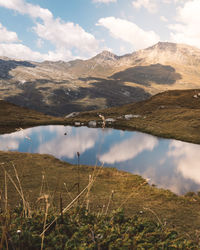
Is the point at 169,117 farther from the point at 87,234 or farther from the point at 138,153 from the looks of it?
the point at 87,234

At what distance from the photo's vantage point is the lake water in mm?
34888

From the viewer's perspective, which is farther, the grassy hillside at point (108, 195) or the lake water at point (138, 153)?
the lake water at point (138, 153)

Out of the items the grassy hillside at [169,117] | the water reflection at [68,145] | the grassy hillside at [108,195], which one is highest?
the grassy hillside at [169,117]

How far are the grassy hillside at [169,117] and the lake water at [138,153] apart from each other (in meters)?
7.59

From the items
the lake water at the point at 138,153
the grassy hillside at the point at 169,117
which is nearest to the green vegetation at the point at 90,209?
the grassy hillside at the point at 169,117

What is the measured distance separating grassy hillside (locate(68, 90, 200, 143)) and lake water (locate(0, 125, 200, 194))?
24.9 feet

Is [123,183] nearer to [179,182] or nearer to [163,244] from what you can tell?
[179,182]

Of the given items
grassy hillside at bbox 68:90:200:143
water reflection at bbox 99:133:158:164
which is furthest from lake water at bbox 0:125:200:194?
grassy hillside at bbox 68:90:200:143

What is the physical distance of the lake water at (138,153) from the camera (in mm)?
34888

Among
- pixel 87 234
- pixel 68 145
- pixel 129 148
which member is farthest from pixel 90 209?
pixel 68 145

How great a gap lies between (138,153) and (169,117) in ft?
141

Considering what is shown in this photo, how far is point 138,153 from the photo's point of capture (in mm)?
49719

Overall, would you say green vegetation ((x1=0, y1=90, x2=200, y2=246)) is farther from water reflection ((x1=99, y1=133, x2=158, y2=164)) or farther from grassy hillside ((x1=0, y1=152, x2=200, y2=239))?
water reflection ((x1=99, y1=133, x2=158, y2=164))

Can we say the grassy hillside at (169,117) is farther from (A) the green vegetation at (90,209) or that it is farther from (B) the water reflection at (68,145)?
(B) the water reflection at (68,145)
